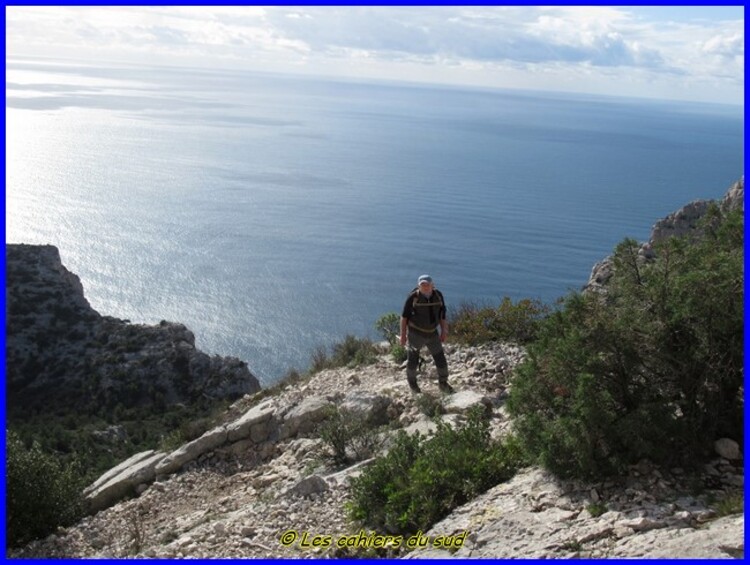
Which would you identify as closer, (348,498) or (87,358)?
(348,498)

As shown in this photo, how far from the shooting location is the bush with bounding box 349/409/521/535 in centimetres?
798

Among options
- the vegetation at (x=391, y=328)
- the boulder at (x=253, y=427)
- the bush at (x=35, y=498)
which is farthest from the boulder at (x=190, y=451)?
the vegetation at (x=391, y=328)

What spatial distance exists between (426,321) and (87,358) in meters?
27.3

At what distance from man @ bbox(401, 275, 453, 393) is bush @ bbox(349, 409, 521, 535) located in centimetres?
271

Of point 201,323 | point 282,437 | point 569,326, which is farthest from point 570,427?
point 201,323

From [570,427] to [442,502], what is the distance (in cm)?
156

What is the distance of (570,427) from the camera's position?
7574 millimetres

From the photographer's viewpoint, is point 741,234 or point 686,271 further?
point 741,234

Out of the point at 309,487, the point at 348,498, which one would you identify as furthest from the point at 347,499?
the point at 309,487

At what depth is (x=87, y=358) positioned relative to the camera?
34.8 m

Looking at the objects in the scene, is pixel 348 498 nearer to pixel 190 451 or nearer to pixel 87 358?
pixel 190 451

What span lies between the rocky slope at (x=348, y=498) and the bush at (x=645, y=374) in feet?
0.88

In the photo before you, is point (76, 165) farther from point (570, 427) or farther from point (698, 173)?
point (570, 427)

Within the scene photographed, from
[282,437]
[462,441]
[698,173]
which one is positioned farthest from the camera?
[698,173]
